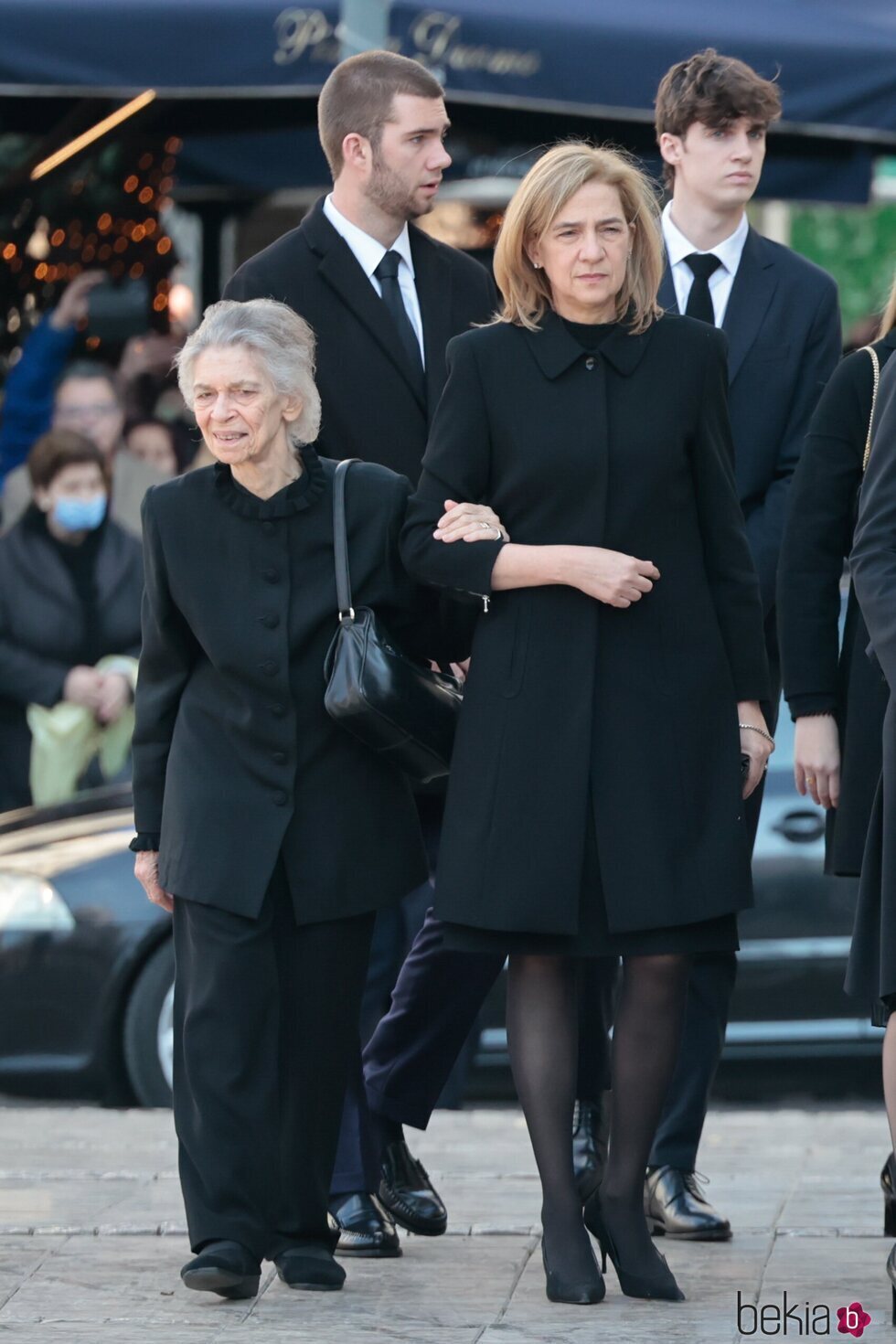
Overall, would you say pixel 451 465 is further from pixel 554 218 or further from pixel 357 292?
pixel 357 292

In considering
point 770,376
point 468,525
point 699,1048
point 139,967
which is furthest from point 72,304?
point 468,525

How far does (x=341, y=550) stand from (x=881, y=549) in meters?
0.97

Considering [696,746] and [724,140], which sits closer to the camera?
[696,746]

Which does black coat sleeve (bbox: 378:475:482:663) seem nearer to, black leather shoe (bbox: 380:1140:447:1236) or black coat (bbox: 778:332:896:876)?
black coat (bbox: 778:332:896:876)

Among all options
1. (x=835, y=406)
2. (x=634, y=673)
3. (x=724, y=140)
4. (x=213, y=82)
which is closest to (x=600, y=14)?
(x=213, y=82)

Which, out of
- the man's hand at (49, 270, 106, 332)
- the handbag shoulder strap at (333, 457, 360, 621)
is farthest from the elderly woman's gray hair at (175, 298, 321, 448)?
the man's hand at (49, 270, 106, 332)

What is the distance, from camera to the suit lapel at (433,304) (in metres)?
5.11

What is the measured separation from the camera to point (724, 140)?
5.23m

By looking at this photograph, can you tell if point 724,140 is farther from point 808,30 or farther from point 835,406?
point 808,30

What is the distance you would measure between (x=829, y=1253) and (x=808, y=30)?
19.1ft

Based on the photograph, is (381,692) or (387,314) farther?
(387,314)

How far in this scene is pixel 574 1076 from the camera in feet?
14.4

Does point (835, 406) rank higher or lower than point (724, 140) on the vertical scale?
lower

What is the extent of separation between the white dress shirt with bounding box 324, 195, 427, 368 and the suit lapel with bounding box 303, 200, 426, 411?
0.02m
